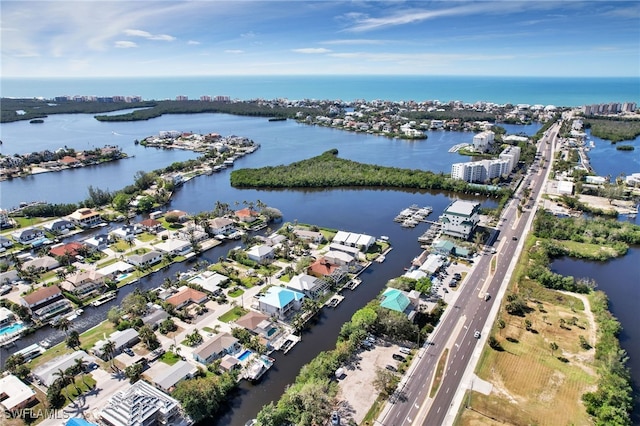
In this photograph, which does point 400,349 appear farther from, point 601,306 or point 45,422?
point 45,422

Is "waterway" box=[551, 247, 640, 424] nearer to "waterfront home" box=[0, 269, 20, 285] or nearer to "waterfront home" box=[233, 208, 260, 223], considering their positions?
"waterfront home" box=[233, 208, 260, 223]

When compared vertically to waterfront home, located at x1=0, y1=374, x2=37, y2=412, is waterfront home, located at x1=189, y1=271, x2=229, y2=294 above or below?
above

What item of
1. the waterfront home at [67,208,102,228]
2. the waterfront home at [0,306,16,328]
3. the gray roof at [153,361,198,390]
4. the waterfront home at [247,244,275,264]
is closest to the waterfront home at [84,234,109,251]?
the waterfront home at [67,208,102,228]

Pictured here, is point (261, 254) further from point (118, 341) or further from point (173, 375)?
point (173, 375)

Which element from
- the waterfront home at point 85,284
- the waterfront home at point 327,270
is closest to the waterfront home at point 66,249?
the waterfront home at point 85,284

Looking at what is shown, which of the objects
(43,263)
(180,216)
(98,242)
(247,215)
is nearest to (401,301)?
(247,215)

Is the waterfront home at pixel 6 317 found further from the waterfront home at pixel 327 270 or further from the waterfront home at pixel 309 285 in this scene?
the waterfront home at pixel 327 270
